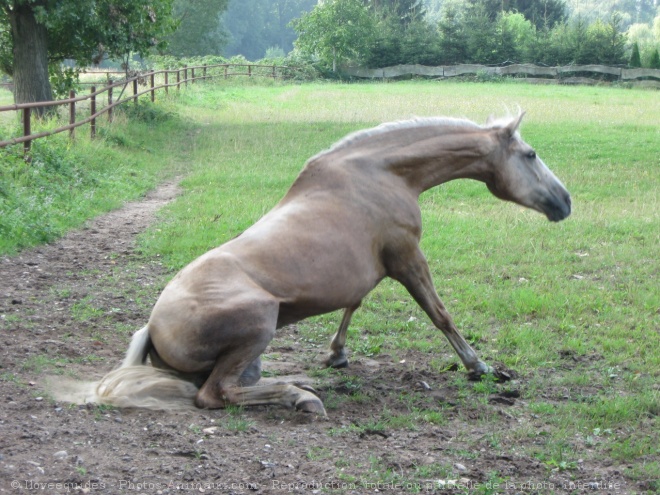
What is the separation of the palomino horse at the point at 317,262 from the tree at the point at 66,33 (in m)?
13.0

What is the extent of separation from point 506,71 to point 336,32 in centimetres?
1192

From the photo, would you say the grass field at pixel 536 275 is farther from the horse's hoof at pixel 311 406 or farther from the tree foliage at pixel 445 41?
the tree foliage at pixel 445 41

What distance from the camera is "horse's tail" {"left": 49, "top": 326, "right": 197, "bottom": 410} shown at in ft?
14.7

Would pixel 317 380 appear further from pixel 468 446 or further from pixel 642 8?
pixel 642 8

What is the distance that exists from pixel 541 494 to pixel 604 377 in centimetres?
195

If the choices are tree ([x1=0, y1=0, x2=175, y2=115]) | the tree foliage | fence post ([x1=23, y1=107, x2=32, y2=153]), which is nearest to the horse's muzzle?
fence post ([x1=23, y1=107, x2=32, y2=153])

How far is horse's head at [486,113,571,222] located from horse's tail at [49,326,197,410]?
2664mm

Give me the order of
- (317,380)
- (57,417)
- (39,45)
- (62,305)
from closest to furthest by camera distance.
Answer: (57,417) → (317,380) → (62,305) → (39,45)

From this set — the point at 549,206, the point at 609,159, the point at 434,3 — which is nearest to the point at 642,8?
the point at 434,3

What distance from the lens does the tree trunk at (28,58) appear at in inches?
670

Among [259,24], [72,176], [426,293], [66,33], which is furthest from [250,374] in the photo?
[259,24]

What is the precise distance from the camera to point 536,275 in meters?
7.80

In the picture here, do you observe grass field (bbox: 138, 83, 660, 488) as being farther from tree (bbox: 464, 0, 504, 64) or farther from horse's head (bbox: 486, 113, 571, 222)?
tree (bbox: 464, 0, 504, 64)

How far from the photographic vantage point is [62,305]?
6629 millimetres
